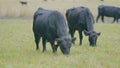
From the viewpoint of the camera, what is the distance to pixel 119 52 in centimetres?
1495

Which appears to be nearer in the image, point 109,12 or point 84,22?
point 84,22

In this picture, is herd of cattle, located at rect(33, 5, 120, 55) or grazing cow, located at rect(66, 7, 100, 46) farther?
grazing cow, located at rect(66, 7, 100, 46)

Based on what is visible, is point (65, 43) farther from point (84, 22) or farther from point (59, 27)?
point (84, 22)

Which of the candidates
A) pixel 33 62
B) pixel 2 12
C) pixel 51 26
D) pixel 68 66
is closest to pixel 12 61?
pixel 33 62

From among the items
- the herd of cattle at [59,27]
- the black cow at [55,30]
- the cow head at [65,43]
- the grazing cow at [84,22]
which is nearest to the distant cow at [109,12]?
the herd of cattle at [59,27]

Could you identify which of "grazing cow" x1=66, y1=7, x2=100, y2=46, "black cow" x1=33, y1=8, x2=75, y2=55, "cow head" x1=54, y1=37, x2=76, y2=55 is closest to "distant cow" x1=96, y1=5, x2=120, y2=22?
"grazing cow" x1=66, y1=7, x2=100, y2=46

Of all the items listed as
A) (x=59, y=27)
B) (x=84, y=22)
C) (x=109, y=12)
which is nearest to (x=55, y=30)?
(x=59, y=27)

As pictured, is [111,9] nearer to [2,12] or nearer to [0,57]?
[2,12]

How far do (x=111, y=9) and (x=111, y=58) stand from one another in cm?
2553

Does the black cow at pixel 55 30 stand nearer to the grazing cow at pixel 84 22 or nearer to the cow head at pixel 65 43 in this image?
the cow head at pixel 65 43

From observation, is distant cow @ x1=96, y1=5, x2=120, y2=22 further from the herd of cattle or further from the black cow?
the black cow

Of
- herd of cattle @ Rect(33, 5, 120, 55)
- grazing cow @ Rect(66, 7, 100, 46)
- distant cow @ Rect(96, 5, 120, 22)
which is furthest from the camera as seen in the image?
distant cow @ Rect(96, 5, 120, 22)

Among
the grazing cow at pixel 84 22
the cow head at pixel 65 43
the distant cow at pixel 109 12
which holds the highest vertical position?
the cow head at pixel 65 43

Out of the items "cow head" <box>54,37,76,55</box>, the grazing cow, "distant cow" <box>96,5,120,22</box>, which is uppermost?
"cow head" <box>54,37,76,55</box>
